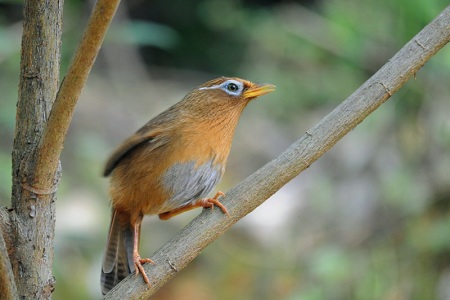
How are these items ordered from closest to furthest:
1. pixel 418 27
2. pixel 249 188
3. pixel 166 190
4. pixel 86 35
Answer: pixel 86 35, pixel 249 188, pixel 166 190, pixel 418 27

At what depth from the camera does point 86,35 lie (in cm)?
173

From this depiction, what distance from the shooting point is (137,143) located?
9.21 ft

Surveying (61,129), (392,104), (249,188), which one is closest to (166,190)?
(249,188)

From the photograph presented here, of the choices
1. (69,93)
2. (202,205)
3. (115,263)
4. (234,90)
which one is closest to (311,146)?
(202,205)

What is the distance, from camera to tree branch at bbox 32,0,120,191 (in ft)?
5.61

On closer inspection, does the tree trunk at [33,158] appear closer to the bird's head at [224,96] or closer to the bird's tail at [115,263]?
the bird's tail at [115,263]

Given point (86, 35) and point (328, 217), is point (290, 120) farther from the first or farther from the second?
point (86, 35)

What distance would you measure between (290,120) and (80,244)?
241cm

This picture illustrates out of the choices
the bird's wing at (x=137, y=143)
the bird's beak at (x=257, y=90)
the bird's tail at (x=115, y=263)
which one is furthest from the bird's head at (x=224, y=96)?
the bird's tail at (x=115, y=263)

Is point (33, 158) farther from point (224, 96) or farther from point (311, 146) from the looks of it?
point (224, 96)

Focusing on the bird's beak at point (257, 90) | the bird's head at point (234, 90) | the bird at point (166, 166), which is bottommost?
the bird at point (166, 166)

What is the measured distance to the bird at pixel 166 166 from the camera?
278cm

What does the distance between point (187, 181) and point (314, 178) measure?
356 centimetres

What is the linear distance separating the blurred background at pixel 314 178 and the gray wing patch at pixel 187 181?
1674 millimetres
